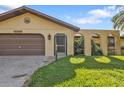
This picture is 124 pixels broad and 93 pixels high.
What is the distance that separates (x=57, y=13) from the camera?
31516 millimetres

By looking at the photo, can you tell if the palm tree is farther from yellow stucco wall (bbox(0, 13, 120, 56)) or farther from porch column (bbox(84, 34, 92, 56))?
yellow stucco wall (bbox(0, 13, 120, 56))

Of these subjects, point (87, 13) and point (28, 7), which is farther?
point (87, 13)

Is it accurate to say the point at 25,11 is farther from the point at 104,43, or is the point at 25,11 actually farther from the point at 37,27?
the point at 104,43

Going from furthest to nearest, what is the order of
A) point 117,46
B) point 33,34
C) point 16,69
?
point 117,46 → point 33,34 → point 16,69

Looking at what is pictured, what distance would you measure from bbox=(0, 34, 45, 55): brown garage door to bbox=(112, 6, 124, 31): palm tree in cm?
947

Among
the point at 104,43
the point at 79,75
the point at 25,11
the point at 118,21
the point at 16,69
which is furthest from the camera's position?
the point at 104,43

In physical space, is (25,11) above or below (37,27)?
above

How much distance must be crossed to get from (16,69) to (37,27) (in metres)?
7.59

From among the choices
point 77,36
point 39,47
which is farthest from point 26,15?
point 77,36

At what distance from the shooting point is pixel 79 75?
16.4 metres

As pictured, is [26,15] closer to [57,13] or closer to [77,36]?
[57,13]

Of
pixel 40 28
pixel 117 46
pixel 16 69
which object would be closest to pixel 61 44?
pixel 40 28
